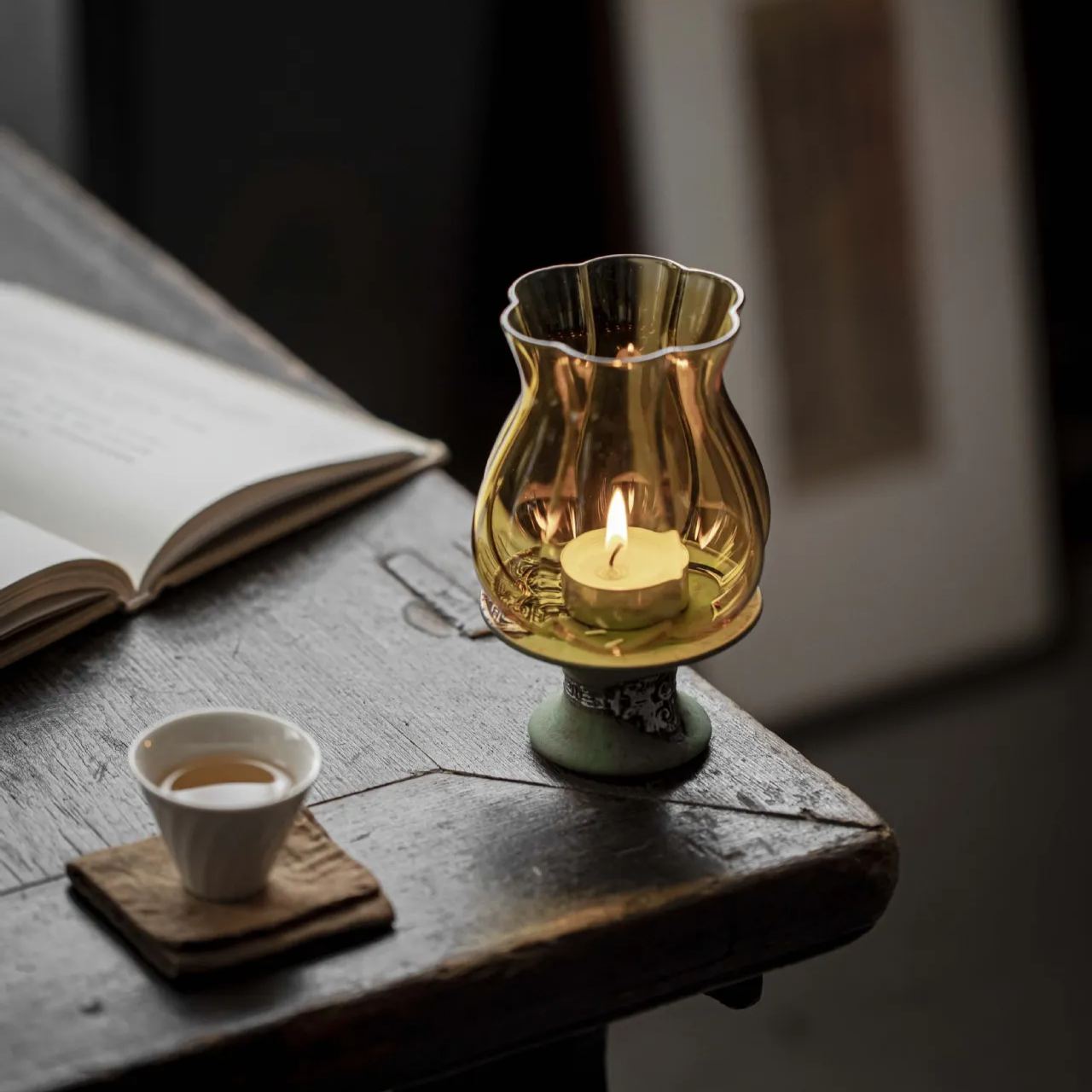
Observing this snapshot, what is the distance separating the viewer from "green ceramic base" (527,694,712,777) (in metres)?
0.79

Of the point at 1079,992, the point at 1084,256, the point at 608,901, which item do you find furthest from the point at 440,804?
the point at 1084,256

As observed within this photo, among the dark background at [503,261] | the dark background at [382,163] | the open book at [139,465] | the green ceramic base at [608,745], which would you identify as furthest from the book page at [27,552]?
Result: the dark background at [382,163]

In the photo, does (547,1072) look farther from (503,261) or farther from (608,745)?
(503,261)

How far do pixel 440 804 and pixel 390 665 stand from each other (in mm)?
137

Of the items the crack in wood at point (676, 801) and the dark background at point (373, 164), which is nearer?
the crack in wood at point (676, 801)

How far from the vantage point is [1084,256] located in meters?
2.44

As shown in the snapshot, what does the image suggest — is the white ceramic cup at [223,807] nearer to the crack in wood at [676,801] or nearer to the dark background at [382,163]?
the crack in wood at [676,801]

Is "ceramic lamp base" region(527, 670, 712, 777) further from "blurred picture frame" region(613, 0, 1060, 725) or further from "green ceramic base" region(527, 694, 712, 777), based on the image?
"blurred picture frame" region(613, 0, 1060, 725)

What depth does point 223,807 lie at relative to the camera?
0.66 meters

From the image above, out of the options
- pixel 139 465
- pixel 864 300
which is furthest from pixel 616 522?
pixel 864 300

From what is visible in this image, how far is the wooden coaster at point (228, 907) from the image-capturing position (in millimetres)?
677

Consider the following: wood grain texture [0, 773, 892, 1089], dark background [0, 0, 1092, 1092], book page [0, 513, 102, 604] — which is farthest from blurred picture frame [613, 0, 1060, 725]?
wood grain texture [0, 773, 892, 1089]

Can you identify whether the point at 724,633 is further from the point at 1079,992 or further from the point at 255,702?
the point at 1079,992

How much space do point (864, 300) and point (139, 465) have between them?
1.23 meters
